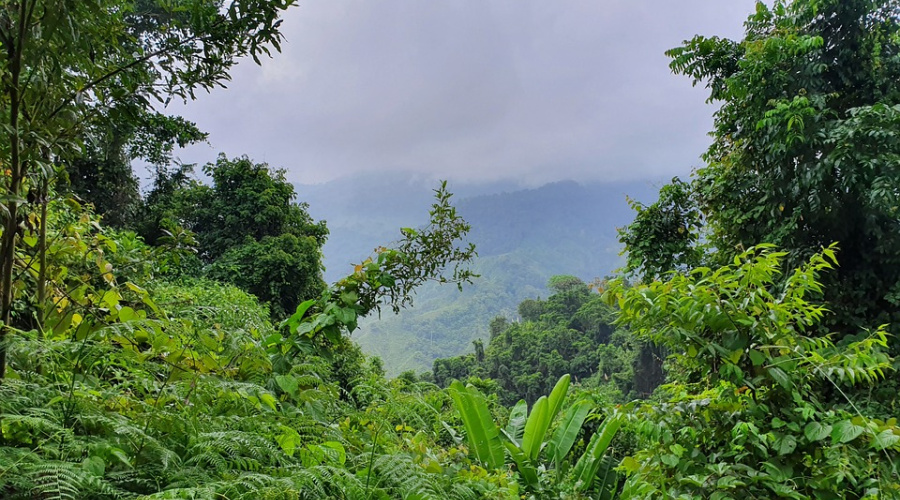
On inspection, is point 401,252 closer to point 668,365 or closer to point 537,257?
point 668,365

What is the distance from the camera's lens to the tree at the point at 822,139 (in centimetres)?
360

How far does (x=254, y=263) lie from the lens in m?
8.45

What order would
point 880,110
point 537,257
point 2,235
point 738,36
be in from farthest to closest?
point 537,257 → point 738,36 → point 880,110 → point 2,235

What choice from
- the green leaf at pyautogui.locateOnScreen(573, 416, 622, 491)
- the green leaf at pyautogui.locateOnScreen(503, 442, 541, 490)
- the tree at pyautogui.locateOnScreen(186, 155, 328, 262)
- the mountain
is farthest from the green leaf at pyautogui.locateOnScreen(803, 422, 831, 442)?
the mountain

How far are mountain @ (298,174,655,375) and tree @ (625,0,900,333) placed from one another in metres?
35.1

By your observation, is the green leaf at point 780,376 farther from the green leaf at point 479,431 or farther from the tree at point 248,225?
the tree at point 248,225

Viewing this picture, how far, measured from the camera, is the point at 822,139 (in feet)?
12.5

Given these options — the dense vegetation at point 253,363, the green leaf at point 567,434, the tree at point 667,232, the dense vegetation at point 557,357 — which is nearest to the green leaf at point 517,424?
the green leaf at point 567,434

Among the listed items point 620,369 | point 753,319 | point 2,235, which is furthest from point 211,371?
point 620,369

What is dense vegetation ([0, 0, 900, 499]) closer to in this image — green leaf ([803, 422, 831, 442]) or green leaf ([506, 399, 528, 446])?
green leaf ([803, 422, 831, 442])

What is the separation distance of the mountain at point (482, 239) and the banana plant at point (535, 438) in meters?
35.4

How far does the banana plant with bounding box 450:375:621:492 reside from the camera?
105 inches

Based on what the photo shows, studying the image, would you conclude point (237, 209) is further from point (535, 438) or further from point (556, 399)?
point (535, 438)

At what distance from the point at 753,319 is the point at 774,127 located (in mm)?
3279
